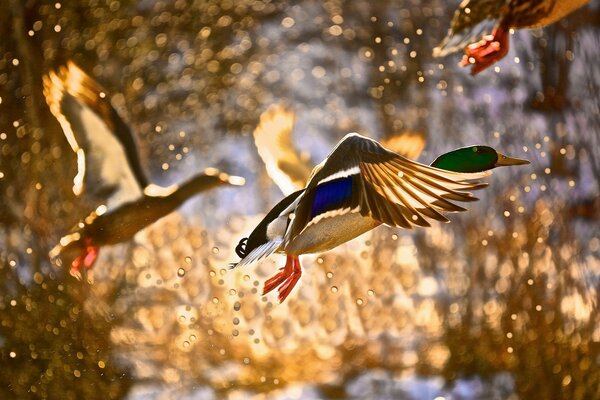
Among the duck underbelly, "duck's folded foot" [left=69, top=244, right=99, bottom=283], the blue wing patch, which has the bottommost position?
"duck's folded foot" [left=69, top=244, right=99, bottom=283]

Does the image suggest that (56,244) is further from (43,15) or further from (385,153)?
(385,153)

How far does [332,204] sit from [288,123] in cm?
24

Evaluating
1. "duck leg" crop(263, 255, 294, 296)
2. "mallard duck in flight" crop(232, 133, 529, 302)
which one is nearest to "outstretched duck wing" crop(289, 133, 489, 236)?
"mallard duck in flight" crop(232, 133, 529, 302)

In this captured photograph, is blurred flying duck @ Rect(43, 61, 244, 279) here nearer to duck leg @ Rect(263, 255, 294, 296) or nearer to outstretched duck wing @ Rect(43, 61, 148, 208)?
outstretched duck wing @ Rect(43, 61, 148, 208)

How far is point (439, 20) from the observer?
81cm

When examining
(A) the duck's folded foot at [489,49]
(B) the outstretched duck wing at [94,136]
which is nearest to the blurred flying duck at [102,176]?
(B) the outstretched duck wing at [94,136]

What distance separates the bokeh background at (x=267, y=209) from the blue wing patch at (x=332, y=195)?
0.27 m

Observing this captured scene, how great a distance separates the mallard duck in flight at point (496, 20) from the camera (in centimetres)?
67

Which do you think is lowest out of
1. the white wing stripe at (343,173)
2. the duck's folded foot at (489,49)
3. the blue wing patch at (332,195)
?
the blue wing patch at (332,195)

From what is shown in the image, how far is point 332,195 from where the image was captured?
1.78 ft

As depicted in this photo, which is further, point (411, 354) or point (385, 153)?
point (411, 354)

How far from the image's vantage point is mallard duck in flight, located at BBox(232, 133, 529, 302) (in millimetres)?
511

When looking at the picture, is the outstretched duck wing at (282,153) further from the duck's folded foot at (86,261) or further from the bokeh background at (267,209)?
the duck's folded foot at (86,261)

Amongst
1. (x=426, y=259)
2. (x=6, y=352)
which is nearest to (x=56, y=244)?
(x=6, y=352)
